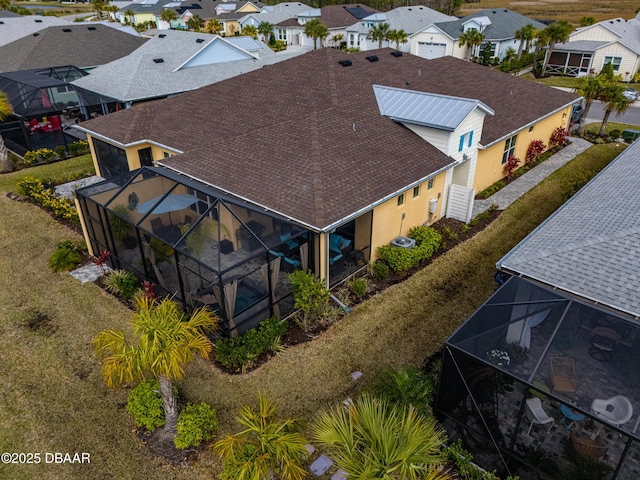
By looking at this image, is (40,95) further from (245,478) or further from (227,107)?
(245,478)

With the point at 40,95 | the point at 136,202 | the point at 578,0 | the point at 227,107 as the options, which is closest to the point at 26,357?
the point at 136,202

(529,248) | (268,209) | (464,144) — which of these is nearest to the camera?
(529,248)

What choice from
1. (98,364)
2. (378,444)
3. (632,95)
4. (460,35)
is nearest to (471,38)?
(460,35)

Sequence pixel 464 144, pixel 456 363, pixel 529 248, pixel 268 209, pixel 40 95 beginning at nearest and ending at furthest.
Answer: pixel 456 363 < pixel 529 248 < pixel 268 209 < pixel 464 144 < pixel 40 95

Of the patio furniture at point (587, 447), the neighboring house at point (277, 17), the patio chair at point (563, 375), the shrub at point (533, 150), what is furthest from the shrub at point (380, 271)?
the neighboring house at point (277, 17)

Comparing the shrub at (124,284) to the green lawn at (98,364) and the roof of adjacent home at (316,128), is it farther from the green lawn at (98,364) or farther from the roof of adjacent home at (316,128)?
the roof of adjacent home at (316,128)

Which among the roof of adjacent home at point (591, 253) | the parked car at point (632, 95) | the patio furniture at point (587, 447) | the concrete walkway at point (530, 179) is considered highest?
the roof of adjacent home at point (591, 253)
